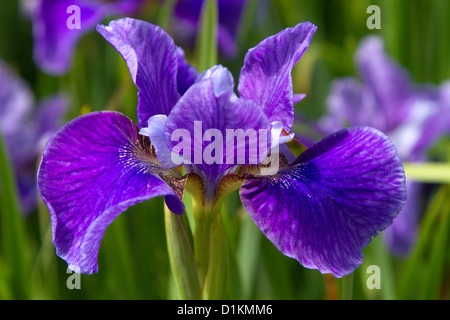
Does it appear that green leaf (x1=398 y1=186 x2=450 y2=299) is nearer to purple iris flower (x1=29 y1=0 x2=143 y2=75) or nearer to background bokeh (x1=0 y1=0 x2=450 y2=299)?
background bokeh (x1=0 y1=0 x2=450 y2=299)

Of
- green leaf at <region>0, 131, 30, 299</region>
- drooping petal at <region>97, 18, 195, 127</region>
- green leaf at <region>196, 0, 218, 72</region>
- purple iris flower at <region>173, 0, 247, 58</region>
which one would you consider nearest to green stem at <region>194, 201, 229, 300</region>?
drooping petal at <region>97, 18, 195, 127</region>

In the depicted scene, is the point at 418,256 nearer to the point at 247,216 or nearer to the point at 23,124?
the point at 247,216

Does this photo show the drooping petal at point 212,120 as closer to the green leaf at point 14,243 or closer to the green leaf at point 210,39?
the green leaf at point 210,39

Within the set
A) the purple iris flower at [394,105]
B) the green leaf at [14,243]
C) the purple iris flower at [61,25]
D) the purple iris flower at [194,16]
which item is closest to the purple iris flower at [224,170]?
the green leaf at [14,243]

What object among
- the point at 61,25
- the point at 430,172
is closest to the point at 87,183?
the point at 430,172
